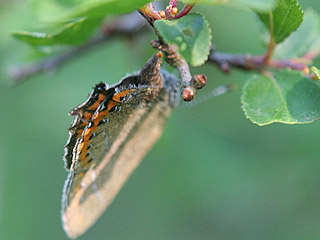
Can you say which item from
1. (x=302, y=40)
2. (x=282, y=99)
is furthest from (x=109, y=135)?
(x=302, y=40)

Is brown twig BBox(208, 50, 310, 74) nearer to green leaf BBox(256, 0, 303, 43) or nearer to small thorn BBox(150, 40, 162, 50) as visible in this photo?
green leaf BBox(256, 0, 303, 43)

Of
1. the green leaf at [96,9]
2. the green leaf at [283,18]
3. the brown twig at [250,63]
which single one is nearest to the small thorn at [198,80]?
the green leaf at [96,9]

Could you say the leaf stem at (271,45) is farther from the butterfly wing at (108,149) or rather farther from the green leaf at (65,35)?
the green leaf at (65,35)

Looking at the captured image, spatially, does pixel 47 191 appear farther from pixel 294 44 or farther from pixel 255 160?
pixel 294 44

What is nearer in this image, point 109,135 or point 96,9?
point 96,9

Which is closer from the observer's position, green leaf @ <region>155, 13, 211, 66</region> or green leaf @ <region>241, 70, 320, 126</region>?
green leaf @ <region>155, 13, 211, 66</region>

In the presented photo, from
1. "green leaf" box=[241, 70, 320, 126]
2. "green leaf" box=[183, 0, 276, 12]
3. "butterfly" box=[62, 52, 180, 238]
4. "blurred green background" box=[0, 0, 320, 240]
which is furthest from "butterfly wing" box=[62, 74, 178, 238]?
"blurred green background" box=[0, 0, 320, 240]

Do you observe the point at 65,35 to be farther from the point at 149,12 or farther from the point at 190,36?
the point at 190,36
